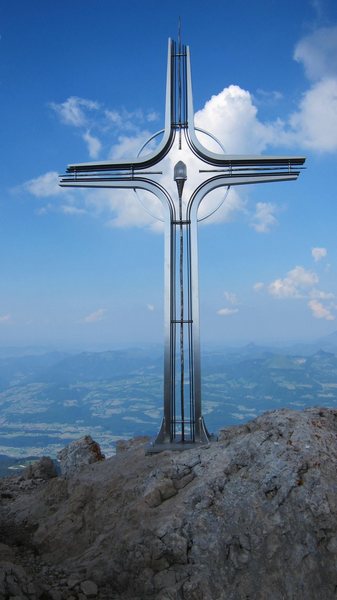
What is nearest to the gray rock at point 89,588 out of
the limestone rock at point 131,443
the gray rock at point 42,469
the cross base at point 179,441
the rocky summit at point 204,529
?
the rocky summit at point 204,529

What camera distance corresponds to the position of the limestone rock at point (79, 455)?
13.3 meters

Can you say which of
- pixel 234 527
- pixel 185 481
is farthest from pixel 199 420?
pixel 234 527

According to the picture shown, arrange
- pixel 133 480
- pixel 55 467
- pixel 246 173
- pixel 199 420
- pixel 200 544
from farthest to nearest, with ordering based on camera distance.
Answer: pixel 55 467, pixel 246 173, pixel 199 420, pixel 133 480, pixel 200 544

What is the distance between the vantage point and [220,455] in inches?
373

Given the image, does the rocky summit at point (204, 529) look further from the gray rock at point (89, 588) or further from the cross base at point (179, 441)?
the cross base at point (179, 441)

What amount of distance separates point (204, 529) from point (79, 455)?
6282 mm

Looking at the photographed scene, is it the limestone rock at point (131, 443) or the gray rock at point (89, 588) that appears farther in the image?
the limestone rock at point (131, 443)

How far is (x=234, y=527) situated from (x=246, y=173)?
8183 mm

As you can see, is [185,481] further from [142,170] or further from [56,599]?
[142,170]

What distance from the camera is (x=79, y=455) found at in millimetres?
13523

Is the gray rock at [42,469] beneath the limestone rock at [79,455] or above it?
beneath

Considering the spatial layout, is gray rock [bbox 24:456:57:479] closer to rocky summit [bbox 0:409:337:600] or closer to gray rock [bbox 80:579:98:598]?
rocky summit [bbox 0:409:337:600]

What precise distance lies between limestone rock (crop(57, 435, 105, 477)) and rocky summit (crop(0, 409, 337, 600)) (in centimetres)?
274

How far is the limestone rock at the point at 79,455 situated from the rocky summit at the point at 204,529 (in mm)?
2742
